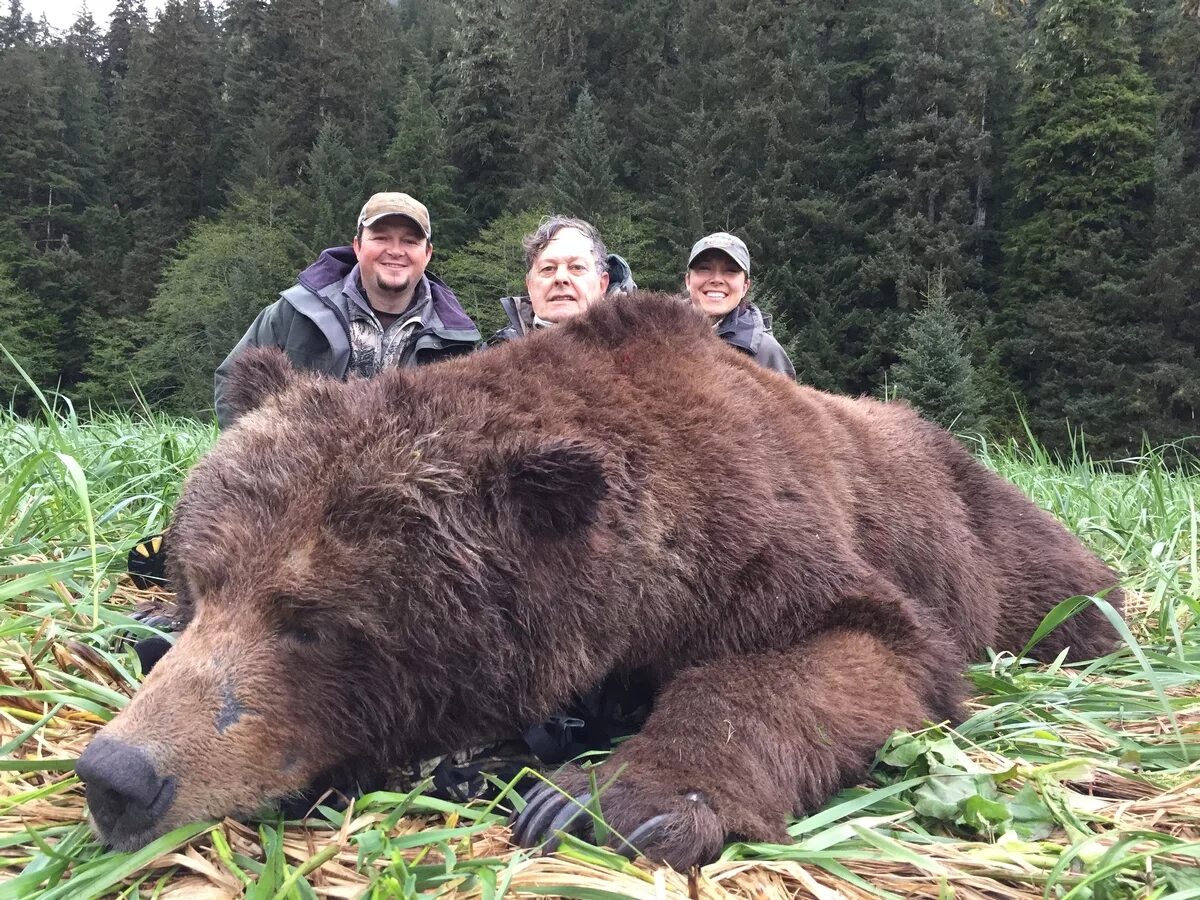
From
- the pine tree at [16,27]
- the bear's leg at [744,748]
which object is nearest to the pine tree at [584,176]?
the bear's leg at [744,748]

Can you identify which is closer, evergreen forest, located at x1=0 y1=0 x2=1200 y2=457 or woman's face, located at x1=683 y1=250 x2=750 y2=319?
woman's face, located at x1=683 y1=250 x2=750 y2=319

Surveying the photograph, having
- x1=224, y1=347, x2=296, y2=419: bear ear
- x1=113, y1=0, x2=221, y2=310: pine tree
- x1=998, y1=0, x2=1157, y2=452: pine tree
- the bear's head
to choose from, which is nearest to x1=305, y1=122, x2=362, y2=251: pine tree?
x1=113, y1=0, x2=221, y2=310: pine tree

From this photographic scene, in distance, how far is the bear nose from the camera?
147 centimetres

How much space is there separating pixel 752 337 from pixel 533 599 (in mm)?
3663

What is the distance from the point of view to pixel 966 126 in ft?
101

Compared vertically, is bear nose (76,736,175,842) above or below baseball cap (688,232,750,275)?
below

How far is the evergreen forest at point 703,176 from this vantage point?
26.6 m

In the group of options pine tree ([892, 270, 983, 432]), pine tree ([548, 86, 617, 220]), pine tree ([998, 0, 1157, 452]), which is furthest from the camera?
pine tree ([548, 86, 617, 220])

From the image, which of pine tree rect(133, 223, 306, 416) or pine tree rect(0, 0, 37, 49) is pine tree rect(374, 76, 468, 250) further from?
pine tree rect(0, 0, 37, 49)

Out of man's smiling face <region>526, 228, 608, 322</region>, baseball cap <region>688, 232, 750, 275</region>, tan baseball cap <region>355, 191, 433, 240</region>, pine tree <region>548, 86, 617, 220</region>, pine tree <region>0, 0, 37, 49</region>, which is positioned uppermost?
pine tree <region>0, 0, 37, 49</region>

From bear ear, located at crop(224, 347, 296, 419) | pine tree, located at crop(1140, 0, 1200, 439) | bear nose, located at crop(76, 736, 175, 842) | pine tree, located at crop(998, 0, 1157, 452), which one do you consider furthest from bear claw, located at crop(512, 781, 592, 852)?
pine tree, located at crop(998, 0, 1157, 452)

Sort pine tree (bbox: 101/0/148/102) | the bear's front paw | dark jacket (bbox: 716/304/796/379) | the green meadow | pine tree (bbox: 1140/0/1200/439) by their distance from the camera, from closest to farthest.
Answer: the green meadow < the bear's front paw < dark jacket (bbox: 716/304/796/379) < pine tree (bbox: 1140/0/1200/439) < pine tree (bbox: 101/0/148/102)

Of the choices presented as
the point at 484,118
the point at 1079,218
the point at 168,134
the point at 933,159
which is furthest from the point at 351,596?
the point at 168,134

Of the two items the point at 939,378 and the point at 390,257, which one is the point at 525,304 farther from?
the point at 939,378
